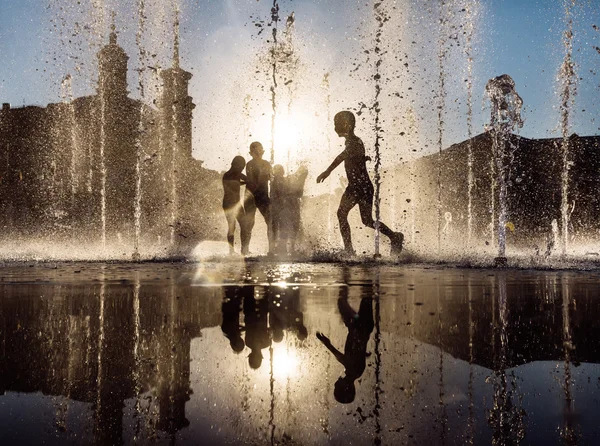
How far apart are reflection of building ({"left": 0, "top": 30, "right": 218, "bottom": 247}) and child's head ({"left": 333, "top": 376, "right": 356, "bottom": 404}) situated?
33418mm

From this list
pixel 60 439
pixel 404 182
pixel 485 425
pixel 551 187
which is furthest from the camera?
pixel 404 182

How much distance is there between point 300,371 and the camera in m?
2.12

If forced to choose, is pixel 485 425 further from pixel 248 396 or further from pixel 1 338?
pixel 1 338

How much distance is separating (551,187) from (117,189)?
30055mm

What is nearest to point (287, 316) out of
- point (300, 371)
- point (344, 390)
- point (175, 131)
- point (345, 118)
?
point (300, 371)

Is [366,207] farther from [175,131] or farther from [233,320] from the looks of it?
[175,131]

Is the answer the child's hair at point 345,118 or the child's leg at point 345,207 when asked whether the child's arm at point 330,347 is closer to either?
the child's leg at point 345,207

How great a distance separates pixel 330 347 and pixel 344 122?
8.07m

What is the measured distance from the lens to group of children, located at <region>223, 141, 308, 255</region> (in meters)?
11.7

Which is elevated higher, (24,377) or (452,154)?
(452,154)

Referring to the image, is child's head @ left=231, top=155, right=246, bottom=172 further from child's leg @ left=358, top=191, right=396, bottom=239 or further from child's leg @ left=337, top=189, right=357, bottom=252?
child's leg @ left=358, top=191, right=396, bottom=239

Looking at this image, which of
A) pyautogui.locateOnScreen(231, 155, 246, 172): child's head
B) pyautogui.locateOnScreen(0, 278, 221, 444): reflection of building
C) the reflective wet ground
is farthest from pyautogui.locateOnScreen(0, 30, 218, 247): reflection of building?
the reflective wet ground

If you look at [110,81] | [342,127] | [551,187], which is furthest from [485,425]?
[110,81]

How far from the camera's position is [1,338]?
2.84 meters
